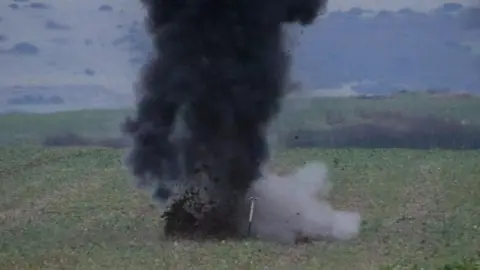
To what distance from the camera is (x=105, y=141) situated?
5847cm

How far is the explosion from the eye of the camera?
32.2 metres

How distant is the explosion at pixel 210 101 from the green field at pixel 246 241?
1406mm

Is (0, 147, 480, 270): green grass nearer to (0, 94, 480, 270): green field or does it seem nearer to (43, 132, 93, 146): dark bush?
(0, 94, 480, 270): green field

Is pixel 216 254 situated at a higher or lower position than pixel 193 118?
lower

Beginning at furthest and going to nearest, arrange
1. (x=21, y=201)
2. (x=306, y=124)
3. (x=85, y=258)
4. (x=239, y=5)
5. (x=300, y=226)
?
(x=306, y=124) → (x=21, y=201) → (x=300, y=226) → (x=239, y=5) → (x=85, y=258)

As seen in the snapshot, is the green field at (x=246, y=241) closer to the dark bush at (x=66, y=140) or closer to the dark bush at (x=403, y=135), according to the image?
the dark bush at (x=66, y=140)

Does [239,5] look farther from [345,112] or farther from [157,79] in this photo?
[345,112]

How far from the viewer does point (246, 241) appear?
105ft

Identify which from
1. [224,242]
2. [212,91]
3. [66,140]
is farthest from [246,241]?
[66,140]

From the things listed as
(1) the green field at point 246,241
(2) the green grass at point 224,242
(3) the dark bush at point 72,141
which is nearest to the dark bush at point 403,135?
(1) the green field at point 246,241

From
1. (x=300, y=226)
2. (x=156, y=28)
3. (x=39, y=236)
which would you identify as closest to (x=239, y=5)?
(x=156, y=28)

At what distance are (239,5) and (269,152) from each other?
17.2 ft

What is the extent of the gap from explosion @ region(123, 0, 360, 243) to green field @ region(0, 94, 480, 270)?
1.41 meters

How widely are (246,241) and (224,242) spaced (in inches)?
27.2
